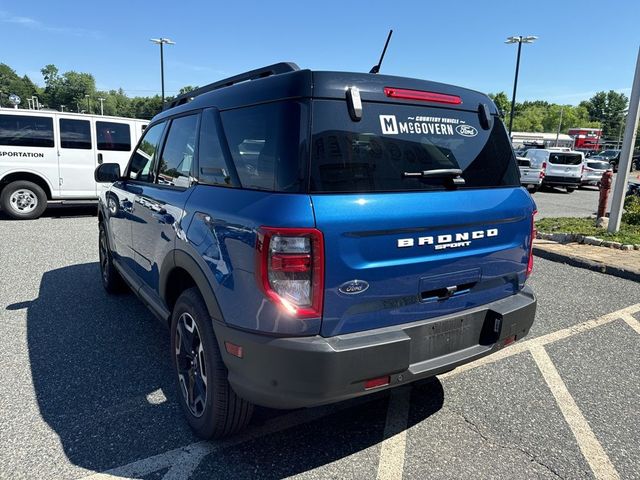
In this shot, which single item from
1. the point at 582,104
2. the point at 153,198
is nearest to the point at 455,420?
the point at 153,198

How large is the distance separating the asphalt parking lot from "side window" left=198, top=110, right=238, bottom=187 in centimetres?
145

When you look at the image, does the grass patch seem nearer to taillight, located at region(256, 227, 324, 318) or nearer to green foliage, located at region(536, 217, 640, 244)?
green foliage, located at region(536, 217, 640, 244)

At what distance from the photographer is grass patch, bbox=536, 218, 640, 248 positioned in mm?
7660

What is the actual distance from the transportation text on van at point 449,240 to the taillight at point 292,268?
43cm

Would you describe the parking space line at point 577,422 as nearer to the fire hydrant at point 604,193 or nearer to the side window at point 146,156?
the side window at point 146,156

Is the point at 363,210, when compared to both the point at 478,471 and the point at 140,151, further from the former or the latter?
the point at 140,151

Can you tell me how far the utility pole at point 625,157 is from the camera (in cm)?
762

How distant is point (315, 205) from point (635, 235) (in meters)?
8.07

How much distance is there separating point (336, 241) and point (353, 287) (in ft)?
0.75

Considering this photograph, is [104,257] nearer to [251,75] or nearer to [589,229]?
[251,75]

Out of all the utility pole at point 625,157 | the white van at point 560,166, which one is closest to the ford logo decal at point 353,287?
the utility pole at point 625,157

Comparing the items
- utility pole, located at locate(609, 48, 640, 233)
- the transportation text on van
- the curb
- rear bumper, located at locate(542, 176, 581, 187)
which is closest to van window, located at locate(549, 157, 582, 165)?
rear bumper, located at locate(542, 176, 581, 187)

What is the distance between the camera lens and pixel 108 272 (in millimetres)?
4895

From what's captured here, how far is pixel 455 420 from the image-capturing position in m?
2.78
